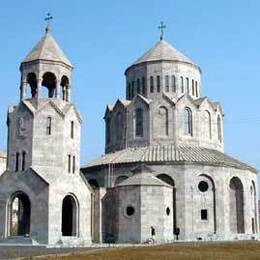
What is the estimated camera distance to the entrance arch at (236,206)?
171 ft

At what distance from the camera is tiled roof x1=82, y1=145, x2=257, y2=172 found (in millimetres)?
49781

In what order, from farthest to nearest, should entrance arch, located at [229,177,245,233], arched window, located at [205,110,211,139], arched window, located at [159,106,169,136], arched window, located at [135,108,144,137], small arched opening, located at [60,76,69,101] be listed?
arched window, located at [205,110,211,139] < arched window, located at [135,108,144,137] < arched window, located at [159,106,169,136] < entrance arch, located at [229,177,245,233] < small arched opening, located at [60,76,69,101]

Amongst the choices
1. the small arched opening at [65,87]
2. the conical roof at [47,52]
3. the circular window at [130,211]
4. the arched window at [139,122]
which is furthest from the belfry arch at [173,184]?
the conical roof at [47,52]

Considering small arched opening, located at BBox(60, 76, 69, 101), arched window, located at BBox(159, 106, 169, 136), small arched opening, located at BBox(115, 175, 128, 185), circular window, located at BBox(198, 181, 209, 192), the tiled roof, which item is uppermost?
small arched opening, located at BBox(60, 76, 69, 101)

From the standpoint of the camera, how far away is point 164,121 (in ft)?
179

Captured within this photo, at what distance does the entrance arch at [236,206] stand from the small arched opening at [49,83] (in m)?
20.4

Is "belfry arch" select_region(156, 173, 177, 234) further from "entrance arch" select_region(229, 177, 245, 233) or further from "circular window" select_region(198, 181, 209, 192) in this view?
"entrance arch" select_region(229, 177, 245, 233)

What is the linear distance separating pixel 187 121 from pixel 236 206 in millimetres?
10412

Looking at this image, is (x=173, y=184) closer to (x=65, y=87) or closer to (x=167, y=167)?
(x=167, y=167)

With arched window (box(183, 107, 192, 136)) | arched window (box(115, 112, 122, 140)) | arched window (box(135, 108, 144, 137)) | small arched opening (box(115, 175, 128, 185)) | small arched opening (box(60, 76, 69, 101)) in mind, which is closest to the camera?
small arched opening (box(60, 76, 69, 101))

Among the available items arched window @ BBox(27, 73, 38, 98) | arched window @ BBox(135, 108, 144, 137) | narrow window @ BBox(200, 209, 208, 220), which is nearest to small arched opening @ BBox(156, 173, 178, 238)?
narrow window @ BBox(200, 209, 208, 220)

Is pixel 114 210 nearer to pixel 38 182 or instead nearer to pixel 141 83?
pixel 38 182

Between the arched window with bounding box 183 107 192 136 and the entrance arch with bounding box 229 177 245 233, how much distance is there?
23.1ft

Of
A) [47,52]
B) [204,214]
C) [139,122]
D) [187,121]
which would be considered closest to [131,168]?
[139,122]
